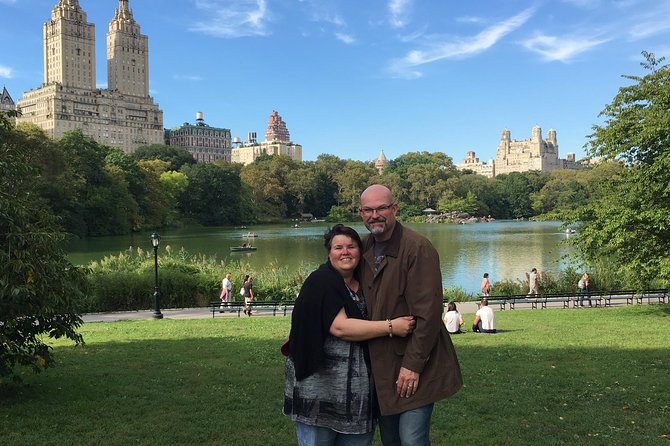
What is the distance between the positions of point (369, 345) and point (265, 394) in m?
3.78

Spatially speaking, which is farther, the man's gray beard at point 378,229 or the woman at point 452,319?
the woman at point 452,319

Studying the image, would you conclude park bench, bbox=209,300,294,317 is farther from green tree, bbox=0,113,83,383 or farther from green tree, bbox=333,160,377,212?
green tree, bbox=333,160,377,212

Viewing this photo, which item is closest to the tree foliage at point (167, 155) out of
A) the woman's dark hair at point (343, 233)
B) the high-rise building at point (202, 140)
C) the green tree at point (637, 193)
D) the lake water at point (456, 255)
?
the lake water at point (456, 255)

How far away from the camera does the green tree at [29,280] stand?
5.44m

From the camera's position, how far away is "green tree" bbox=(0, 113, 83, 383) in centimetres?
544

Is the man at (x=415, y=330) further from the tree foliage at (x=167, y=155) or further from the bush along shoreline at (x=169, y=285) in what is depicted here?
the tree foliage at (x=167, y=155)

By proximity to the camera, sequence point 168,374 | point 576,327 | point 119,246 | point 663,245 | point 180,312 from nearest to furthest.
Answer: point 168,374 < point 576,327 < point 663,245 < point 180,312 < point 119,246

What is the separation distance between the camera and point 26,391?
6.50 metres

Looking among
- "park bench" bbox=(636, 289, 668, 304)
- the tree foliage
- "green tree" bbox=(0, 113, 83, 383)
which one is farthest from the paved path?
the tree foliage

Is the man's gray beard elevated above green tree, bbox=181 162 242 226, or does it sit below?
below

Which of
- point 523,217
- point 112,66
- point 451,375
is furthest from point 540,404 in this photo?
point 112,66

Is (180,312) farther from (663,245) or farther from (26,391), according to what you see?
(663,245)

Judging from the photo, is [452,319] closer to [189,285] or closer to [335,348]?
[335,348]

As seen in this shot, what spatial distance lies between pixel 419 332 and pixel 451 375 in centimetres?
35
